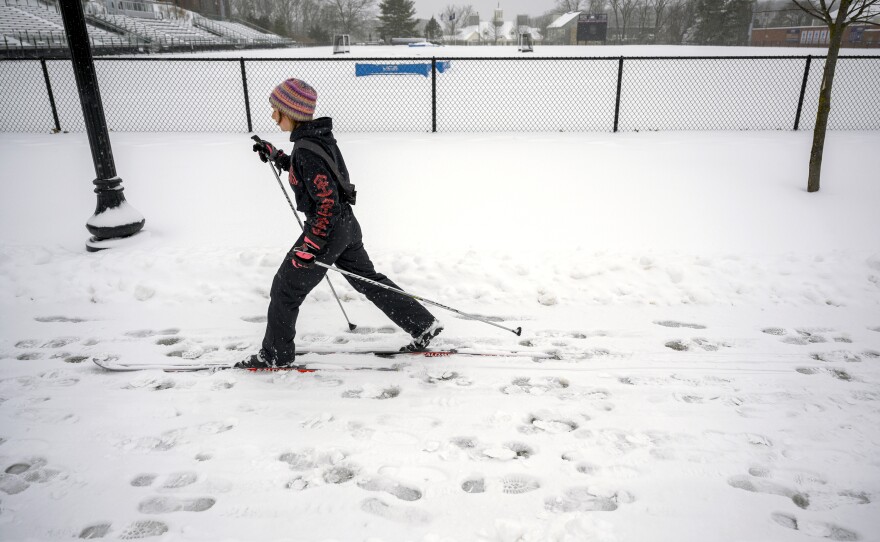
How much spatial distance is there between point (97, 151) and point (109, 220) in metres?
0.66

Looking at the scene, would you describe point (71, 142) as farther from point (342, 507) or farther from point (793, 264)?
point (793, 264)

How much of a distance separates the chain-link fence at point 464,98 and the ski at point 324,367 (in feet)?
22.9

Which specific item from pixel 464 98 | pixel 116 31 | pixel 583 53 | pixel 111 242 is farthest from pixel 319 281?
pixel 116 31

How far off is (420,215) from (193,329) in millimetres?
2817

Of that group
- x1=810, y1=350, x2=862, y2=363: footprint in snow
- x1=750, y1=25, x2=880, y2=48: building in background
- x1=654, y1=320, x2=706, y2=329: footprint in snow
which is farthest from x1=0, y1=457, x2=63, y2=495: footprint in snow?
x1=750, y1=25, x2=880, y2=48: building in background

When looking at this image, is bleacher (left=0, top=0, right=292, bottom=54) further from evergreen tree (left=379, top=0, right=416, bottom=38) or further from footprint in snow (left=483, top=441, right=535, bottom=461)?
footprint in snow (left=483, top=441, right=535, bottom=461)

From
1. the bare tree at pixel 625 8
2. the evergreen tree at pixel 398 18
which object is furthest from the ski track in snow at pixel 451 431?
the bare tree at pixel 625 8

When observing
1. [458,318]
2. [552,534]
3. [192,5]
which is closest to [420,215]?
[458,318]

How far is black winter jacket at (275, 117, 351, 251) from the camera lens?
276cm

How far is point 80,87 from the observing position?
4.66 m

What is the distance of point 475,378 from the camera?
3.23 m

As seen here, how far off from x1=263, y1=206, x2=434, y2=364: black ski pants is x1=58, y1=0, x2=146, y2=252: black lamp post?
2849 mm

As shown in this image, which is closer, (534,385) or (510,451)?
(510,451)

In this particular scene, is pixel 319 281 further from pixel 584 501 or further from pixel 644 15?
pixel 644 15
